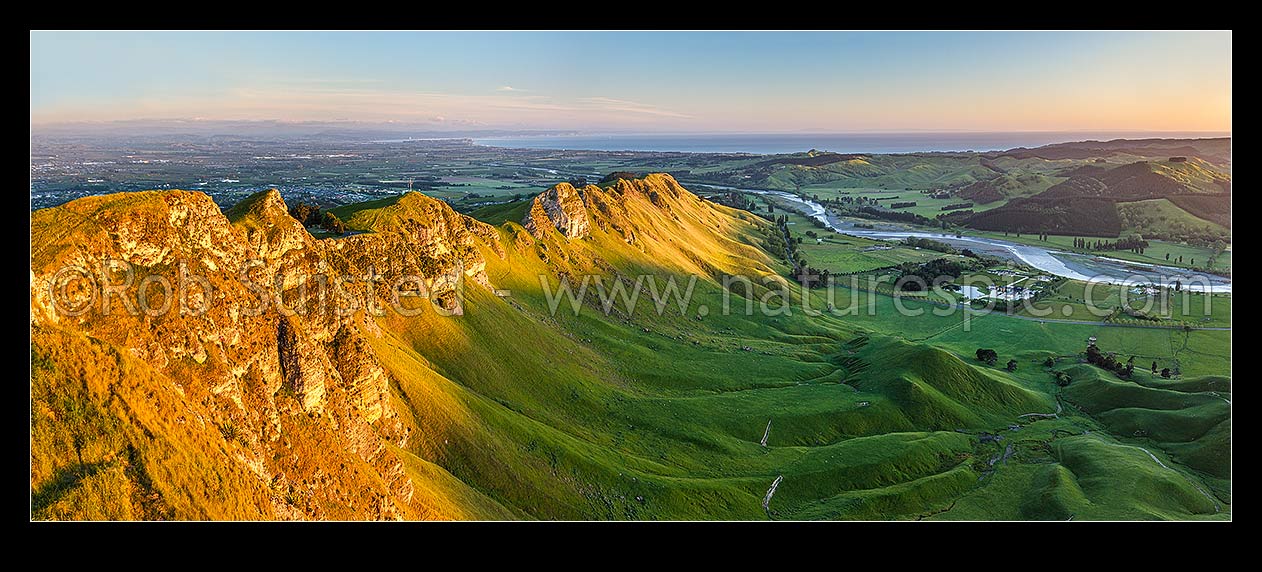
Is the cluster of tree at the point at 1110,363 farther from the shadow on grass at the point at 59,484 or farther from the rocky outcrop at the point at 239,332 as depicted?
the shadow on grass at the point at 59,484

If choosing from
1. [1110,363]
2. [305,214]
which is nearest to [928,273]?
[1110,363]

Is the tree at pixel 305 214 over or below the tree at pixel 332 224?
over

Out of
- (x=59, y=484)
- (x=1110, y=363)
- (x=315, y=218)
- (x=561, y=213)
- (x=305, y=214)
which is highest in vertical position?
(x=561, y=213)

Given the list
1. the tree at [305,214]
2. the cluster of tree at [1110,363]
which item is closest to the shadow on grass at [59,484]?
the tree at [305,214]

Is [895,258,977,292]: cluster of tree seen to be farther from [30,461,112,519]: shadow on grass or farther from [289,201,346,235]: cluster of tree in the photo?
[30,461,112,519]: shadow on grass

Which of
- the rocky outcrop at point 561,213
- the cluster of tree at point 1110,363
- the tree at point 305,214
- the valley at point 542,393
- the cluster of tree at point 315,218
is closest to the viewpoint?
the valley at point 542,393

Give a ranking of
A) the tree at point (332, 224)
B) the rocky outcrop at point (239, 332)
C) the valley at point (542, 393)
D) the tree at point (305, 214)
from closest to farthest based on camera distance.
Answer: the valley at point (542, 393)
the rocky outcrop at point (239, 332)
the tree at point (305, 214)
the tree at point (332, 224)

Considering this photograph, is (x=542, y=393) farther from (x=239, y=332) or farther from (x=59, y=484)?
(x=59, y=484)
